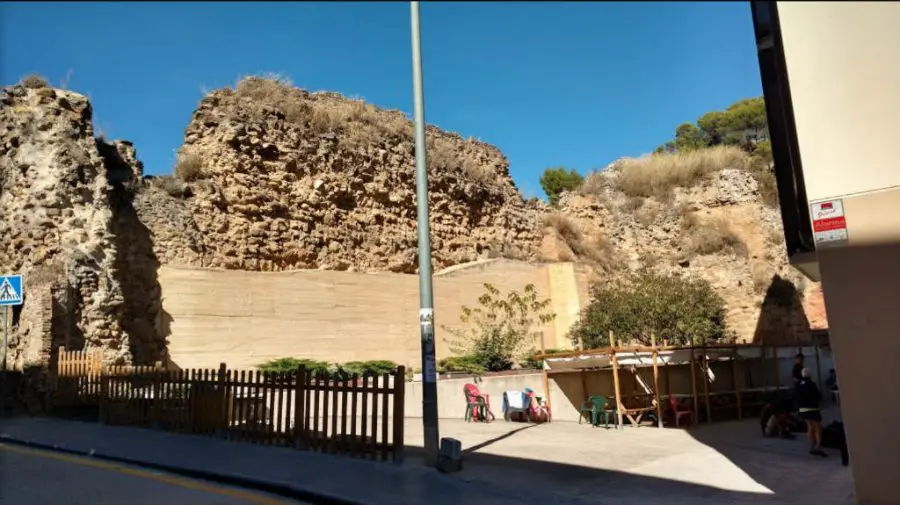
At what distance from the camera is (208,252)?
19547 mm

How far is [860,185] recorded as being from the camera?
6.55 m

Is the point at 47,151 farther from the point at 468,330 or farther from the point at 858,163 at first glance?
the point at 858,163

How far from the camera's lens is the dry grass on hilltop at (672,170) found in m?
33.3

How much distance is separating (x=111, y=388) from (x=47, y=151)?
766cm

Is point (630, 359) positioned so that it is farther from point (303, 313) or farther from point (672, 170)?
point (672, 170)

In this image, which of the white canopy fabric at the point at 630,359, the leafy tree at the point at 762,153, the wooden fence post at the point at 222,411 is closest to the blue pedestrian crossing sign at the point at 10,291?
the wooden fence post at the point at 222,411

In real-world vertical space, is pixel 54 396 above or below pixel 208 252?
below

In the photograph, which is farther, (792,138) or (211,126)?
(211,126)

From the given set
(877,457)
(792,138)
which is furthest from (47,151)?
(877,457)

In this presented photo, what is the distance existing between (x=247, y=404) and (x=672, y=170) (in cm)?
2776

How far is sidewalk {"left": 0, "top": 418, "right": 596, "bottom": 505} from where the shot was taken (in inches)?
287

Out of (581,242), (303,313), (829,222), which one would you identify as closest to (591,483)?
(829,222)

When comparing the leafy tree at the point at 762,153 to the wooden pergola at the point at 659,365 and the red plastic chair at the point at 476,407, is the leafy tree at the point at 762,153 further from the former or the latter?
the red plastic chair at the point at 476,407

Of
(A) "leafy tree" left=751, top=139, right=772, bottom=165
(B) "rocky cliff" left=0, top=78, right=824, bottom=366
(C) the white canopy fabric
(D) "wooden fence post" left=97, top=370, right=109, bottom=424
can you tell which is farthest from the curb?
(A) "leafy tree" left=751, top=139, right=772, bottom=165
